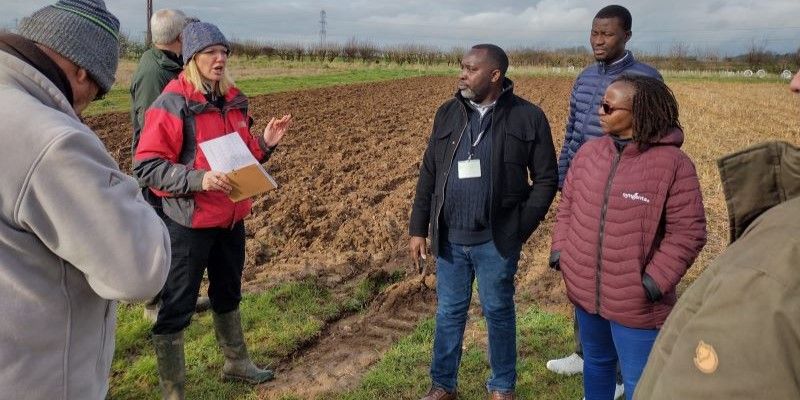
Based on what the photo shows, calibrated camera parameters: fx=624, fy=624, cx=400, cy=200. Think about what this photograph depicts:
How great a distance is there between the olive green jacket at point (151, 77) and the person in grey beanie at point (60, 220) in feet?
7.56

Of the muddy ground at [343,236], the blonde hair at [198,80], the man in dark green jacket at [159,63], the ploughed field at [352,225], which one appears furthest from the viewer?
the ploughed field at [352,225]

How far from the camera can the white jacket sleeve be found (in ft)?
5.02

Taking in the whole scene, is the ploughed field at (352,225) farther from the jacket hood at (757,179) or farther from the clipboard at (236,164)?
the clipboard at (236,164)

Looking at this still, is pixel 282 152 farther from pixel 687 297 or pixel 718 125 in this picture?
pixel 718 125

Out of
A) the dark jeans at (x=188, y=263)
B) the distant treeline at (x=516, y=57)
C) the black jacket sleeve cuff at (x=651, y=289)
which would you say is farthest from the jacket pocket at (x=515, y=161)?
the distant treeline at (x=516, y=57)

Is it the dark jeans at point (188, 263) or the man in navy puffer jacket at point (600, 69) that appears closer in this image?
the dark jeans at point (188, 263)

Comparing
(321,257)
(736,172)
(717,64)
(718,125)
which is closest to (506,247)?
(736,172)

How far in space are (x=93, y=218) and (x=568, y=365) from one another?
10.9 feet

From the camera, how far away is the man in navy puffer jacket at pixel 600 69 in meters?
3.85

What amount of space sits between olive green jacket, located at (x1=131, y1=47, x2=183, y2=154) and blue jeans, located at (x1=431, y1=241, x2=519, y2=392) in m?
2.14

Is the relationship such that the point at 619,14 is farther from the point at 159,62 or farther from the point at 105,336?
the point at 105,336

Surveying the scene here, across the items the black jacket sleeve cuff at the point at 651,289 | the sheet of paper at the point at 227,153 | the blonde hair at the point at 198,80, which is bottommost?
the black jacket sleeve cuff at the point at 651,289

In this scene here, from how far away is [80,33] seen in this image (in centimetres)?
176

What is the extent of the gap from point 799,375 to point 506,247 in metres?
2.51
